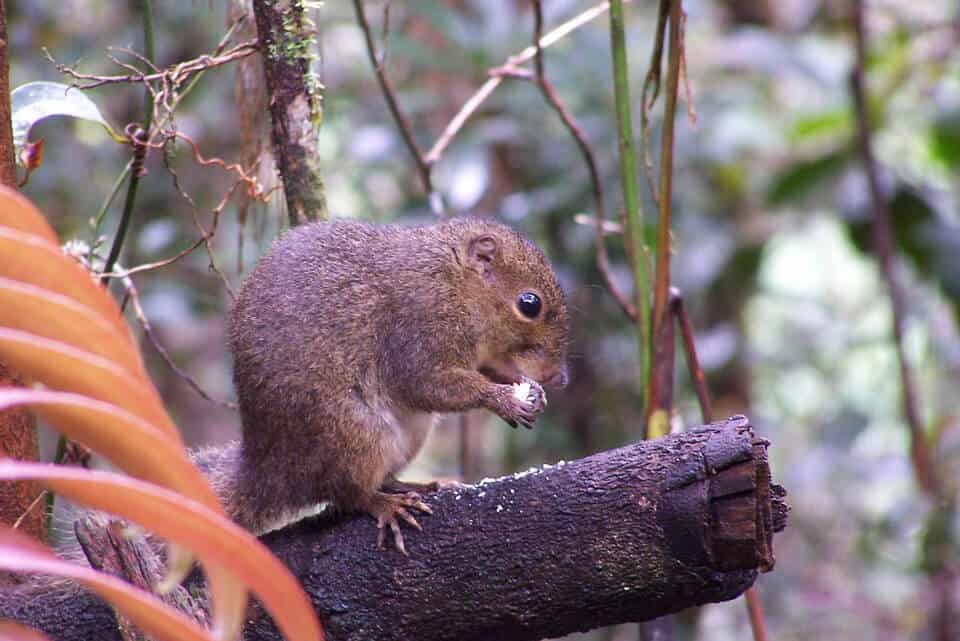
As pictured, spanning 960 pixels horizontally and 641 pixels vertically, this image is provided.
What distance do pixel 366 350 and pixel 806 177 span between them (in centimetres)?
296

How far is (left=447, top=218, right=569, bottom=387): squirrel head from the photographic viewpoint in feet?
9.87

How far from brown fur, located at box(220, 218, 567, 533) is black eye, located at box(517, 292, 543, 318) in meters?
0.02

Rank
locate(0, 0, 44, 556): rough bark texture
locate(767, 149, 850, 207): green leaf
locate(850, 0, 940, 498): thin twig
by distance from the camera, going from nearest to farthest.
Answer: locate(0, 0, 44, 556): rough bark texture → locate(850, 0, 940, 498): thin twig → locate(767, 149, 850, 207): green leaf

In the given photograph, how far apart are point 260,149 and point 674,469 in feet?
5.21

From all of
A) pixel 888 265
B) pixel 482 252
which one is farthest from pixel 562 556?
pixel 888 265

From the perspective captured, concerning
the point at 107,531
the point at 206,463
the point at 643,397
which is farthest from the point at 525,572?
the point at 206,463

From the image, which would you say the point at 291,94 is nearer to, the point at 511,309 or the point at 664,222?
the point at 511,309

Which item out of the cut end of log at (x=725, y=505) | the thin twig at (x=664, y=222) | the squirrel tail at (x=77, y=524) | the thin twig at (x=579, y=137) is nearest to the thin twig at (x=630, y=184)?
the thin twig at (x=664, y=222)

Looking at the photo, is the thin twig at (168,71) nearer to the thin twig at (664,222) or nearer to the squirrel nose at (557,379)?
the thin twig at (664,222)

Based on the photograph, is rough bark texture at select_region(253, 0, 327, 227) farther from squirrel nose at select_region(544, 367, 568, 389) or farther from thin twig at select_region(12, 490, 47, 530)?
thin twig at select_region(12, 490, 47, 530)

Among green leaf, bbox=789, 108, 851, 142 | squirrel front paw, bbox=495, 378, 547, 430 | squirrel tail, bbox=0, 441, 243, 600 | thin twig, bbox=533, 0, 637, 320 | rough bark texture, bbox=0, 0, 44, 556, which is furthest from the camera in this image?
green leaf, bbox=789, 108, 851, 142

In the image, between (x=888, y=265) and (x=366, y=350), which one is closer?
(x=366, y=350)

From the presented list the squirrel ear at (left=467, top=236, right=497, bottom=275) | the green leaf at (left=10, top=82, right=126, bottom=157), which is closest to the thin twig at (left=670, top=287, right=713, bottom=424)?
the squirrel ear at (left=467, top=236, right=497, bottom=275)

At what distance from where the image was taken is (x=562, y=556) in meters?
1.87
